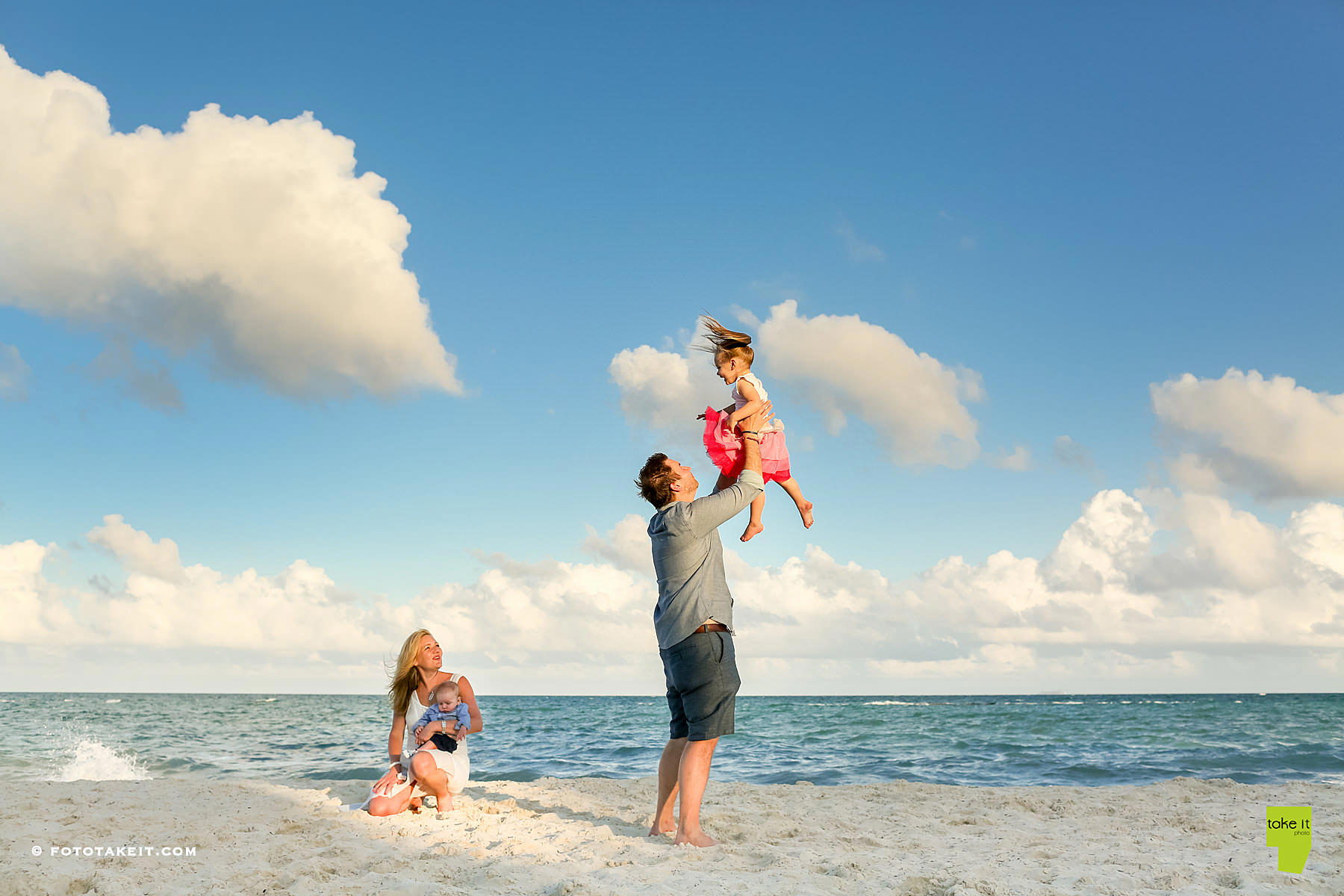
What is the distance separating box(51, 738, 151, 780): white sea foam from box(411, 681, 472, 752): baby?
585 cm

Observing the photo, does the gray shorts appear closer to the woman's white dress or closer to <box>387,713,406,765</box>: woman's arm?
the woman's white dress

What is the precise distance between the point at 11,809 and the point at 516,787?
3703 millimetres

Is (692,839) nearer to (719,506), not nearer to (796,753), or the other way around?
(719,506)

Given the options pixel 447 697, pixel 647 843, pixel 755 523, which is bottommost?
pixel 647 843

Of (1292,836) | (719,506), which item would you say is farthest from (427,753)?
(1292,836)

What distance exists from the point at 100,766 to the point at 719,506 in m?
11.6

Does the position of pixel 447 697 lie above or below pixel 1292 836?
above

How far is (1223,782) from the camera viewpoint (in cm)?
791

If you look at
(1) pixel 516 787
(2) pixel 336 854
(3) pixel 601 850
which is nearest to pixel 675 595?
(3) pixel 601 850

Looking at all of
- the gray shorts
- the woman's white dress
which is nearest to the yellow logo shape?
Answer: the gray shorts

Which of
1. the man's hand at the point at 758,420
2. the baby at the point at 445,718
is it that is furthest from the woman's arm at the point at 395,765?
the man's hand at the point at 758,420

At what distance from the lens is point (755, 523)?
4.79 metres

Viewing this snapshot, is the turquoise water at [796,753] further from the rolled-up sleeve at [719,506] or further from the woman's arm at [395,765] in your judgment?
the rolled-up sleeve at [719,506]

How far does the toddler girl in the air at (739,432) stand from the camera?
4664 mm
